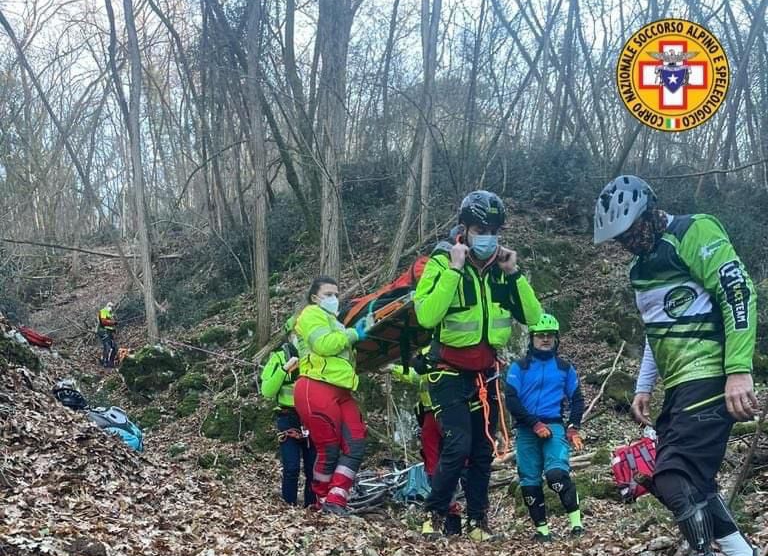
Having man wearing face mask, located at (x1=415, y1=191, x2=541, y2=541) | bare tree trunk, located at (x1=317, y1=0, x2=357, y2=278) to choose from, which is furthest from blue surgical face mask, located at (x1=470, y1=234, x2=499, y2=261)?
bare tree trunk, located at (x1=317, y1=0, x2=357, y2=278)

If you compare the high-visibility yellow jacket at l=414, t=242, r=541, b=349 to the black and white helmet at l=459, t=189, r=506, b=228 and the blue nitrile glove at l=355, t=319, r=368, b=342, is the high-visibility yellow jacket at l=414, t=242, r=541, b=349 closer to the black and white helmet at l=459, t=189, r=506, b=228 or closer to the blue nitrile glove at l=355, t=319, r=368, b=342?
the black and white helmet at l=459, t=189, r=506, b=228

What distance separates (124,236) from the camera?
109 feet

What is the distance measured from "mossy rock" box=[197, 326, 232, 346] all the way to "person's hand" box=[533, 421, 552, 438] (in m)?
11.5

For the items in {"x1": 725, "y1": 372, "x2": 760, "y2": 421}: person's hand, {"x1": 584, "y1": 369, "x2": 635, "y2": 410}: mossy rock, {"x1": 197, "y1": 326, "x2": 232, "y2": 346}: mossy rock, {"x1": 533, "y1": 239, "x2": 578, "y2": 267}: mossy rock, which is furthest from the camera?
{"x1": 533, "y1": 239, "x2": 578, "y2": 267}: mossy rock

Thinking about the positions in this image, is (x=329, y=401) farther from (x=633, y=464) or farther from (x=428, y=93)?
(x=428, y=93)

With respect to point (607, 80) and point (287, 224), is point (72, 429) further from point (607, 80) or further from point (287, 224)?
point (607, 80)

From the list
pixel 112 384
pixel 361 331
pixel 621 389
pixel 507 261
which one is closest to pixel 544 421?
pixel 507 261

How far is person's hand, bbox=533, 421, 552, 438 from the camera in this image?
18.4 ft

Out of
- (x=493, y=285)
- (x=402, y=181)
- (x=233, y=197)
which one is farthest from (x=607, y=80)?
(x=493, y=285)

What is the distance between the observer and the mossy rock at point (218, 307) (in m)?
18.9

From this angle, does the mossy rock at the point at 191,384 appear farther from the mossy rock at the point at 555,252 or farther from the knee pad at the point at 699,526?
the knee pad at the point at 699,526

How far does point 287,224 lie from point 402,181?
360cm

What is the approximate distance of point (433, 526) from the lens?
17.8 feet

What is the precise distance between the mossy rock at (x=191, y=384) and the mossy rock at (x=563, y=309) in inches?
276
